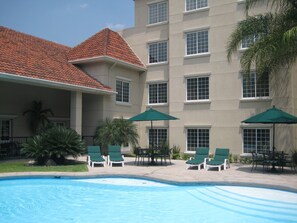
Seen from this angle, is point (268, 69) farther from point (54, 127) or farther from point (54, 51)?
point (54, 51)

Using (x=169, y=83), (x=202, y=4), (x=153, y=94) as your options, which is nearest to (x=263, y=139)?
(x=169, y=83)

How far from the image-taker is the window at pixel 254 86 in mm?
21938

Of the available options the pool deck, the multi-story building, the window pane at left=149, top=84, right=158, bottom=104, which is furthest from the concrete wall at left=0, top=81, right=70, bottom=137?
the pool deck

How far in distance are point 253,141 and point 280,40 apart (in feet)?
27.3

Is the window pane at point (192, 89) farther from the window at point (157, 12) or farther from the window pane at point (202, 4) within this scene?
the window at point (157, 12)

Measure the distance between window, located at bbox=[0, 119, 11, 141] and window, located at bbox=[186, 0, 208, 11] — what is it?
51.0 feet

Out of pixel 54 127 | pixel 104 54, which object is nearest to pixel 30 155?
pixel 54 127

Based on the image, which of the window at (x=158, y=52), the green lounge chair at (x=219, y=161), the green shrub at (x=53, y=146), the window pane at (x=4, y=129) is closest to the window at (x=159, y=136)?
the window at (x=158, y=52)

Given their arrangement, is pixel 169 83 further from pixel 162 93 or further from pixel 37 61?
pixel 37 61

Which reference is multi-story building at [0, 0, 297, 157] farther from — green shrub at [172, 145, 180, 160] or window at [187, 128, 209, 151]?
green shrub at [172, 145, 180, 160]

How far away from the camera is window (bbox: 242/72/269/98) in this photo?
72.0ft

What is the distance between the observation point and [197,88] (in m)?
24.5

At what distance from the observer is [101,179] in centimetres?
1530

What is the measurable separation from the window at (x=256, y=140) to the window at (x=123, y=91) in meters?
9.76
